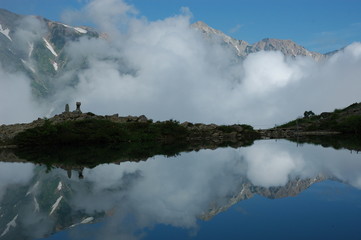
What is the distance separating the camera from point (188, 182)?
16906mm

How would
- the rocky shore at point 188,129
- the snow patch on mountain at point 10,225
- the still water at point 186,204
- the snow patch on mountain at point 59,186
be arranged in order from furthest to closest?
the rocky shore at point 188,129, the snow patch on mountain at point 59,186, the snow patch on mountain at point 10,225, the still water at point 186,204

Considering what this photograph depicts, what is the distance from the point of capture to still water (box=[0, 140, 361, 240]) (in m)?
9.14

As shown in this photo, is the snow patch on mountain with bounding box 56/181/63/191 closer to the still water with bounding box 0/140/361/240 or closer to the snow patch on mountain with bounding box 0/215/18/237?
the still water with bounding box 0/140/361/240

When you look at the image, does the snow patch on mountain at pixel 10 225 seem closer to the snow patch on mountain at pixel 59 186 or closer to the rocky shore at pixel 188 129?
the snow patch on mountain at pixel 59 186

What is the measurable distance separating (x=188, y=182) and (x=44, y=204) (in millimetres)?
6660

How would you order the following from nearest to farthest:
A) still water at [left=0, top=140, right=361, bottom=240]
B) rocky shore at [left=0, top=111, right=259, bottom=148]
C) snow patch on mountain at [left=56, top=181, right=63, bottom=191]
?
still water at [left=0, top=140, right=361, bottom=240], snow patch on mountain at [left=56, top=181, right=63, bottom=191], rocky shore at [left=0, top=111, right=259, bottom=148]

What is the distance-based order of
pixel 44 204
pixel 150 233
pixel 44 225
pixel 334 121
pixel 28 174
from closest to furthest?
pixel 150 233, pixel 44 225, pixel 44 204, pixel 28 174, pixel 334 121

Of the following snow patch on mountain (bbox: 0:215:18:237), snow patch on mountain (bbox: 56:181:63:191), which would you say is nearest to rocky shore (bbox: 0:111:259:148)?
snow patch on mountain (bbox: 56:181:63:191)

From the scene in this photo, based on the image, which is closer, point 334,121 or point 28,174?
point 28,174

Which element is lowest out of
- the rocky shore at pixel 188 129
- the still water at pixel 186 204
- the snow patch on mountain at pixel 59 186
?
the still water at pixel 186 204

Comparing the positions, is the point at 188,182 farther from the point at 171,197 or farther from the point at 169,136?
the point at 169,136

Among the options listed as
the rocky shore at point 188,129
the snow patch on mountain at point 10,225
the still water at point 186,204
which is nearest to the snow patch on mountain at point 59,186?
the still water at point 186,204

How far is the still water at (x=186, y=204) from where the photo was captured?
914 centimetres

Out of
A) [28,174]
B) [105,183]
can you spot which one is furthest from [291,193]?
[28,174]
